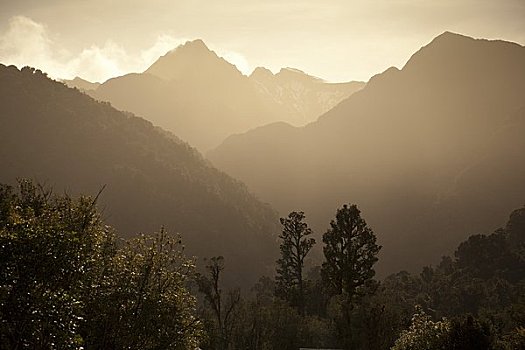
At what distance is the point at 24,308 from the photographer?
58.2ft

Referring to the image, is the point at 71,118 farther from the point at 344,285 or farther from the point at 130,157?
the point at 344,285

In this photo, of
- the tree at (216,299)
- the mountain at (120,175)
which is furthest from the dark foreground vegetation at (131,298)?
the mountain at (120,175)

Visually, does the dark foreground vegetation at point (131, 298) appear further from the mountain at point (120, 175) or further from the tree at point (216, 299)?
the mountain at point (120, 175)

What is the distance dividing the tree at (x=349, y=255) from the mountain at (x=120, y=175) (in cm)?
12127

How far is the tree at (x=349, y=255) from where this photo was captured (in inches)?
1909

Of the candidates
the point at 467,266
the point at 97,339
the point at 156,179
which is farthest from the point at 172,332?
the point at 156,179

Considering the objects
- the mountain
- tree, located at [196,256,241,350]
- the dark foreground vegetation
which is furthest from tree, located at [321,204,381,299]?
the mountain

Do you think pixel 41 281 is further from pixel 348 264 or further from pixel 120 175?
pixel 120 175

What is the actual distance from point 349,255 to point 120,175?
144 m

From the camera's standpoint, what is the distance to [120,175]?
17938cm

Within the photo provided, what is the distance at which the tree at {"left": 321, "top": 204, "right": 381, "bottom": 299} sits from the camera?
1909 inches

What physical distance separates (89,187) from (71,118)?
3827 cm

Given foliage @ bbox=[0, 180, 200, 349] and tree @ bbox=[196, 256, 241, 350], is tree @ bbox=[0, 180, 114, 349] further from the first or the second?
tree @ bbox=[196, 256, 241, 350]

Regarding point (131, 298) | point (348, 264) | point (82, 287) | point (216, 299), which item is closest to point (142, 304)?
point (131, 298)
